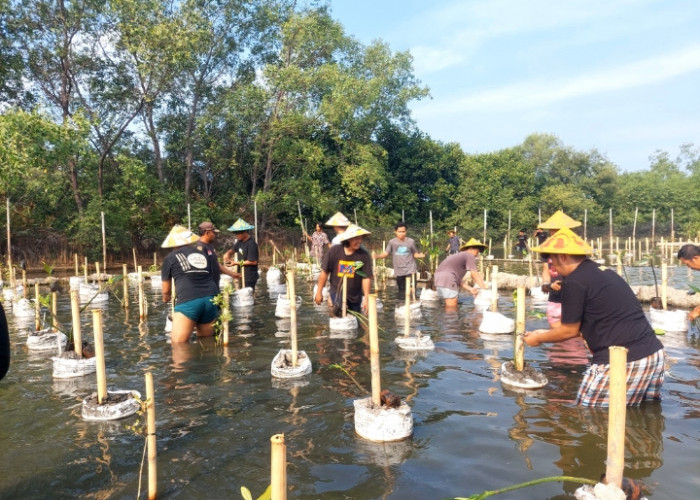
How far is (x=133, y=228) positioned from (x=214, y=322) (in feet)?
59.9

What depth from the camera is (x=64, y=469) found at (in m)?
3.68

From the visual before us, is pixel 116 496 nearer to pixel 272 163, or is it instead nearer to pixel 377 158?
pixel 272 163

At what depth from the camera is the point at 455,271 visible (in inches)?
393

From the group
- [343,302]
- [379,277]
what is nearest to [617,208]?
[379,277]

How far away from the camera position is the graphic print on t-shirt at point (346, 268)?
23.7 ft

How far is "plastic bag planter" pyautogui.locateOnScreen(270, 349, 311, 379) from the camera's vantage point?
5.77 m

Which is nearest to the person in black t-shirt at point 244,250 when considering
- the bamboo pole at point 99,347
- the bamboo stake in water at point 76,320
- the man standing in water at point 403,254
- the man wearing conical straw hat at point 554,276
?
the man standing in water at point 403,254

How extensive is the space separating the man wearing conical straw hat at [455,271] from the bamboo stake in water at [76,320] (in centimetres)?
641

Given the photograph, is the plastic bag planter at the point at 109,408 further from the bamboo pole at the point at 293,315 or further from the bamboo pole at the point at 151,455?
the bamboo pole at the point at 293,315

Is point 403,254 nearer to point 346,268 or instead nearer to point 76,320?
point 346,268

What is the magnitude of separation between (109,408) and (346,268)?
12.0 ft

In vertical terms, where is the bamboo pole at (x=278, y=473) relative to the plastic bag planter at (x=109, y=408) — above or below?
above

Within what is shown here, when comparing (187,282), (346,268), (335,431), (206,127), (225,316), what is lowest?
(335,431)

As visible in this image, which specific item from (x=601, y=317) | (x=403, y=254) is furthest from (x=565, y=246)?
(x=403, y=254)
